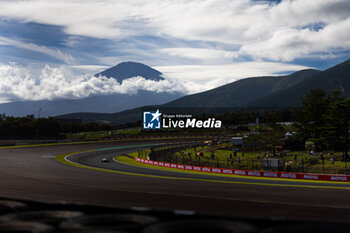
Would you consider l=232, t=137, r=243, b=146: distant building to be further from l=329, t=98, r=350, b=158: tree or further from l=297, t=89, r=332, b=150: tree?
l=329, t=98, r=350, b=158: tree

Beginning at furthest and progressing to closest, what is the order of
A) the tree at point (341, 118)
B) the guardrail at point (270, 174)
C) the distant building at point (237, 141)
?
the distant building at point (237, 141), the tree at point (341, 118), the guardrail at point (270, 174)

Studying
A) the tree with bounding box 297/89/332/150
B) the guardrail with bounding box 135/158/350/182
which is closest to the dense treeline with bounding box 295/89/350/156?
the tree with bounding box 297/89/332/150

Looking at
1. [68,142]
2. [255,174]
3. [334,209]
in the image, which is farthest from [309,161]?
[68,142]

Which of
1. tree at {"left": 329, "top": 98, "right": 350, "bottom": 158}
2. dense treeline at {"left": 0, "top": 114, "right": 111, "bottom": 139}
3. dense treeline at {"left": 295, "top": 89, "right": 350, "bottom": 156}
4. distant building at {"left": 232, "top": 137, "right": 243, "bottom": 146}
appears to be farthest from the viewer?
dense treeline at {"left": 0, "top": 114, "right": 111, "bottom": 139}

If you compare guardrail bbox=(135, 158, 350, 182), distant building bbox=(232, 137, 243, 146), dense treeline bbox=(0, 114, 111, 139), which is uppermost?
dense treeline bbox=(0, 114, 111, 139)

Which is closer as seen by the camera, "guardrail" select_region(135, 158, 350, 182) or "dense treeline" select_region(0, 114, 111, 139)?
"guardrail" select_region(135, 158, 350, 182)

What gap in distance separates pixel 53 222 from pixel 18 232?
0.65m

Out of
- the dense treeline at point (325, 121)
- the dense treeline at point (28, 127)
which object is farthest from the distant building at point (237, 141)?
the dense treeline at point (28, 127)

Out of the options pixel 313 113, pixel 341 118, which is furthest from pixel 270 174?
pixel 313 113

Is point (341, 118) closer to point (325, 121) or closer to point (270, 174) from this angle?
point (325, 121)

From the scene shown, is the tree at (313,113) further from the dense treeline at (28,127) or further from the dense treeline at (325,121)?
the dense treeline at (28,127)

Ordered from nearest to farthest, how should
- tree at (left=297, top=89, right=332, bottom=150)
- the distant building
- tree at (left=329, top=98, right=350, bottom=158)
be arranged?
tree at (left=329, top=98, right=350, bottom=158) → tree at (left=297, top=89, right=332, bottom=150) → the distant building

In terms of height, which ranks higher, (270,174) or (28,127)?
(28,127)

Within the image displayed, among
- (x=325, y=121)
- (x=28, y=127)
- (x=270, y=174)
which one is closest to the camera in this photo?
(x=270, y=174)
